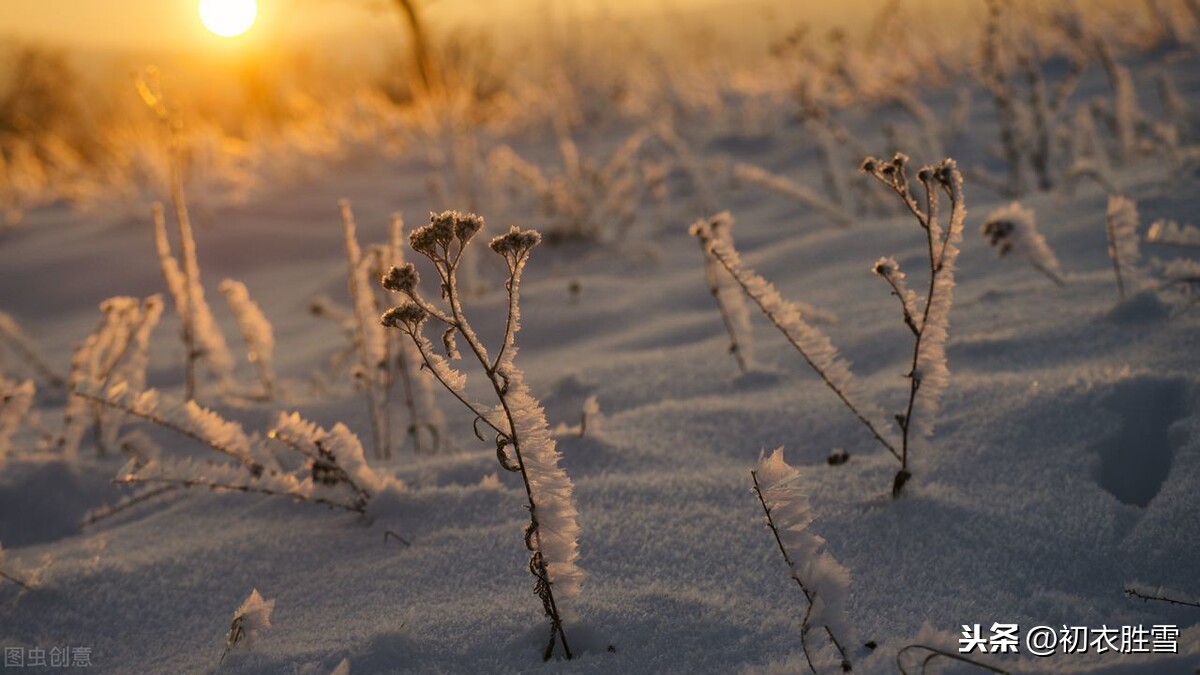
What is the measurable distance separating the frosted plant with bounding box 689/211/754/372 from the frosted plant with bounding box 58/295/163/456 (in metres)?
1.14

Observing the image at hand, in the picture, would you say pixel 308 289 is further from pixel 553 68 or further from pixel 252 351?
pixel 553 68

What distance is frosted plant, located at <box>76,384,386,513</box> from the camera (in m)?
1.40

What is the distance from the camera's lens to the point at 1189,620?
102cm

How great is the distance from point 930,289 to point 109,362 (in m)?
1.82

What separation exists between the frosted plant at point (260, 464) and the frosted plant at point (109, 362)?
432mm

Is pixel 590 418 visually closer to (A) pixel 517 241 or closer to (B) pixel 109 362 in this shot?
(A) pixel 517 241

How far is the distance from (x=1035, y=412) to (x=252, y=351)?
1691mm

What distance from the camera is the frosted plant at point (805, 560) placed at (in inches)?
36.1

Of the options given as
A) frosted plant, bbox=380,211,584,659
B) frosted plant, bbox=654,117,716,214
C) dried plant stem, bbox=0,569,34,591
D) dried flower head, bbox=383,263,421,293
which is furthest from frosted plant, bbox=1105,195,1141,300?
frosted plant, bbox=654,117,716,214

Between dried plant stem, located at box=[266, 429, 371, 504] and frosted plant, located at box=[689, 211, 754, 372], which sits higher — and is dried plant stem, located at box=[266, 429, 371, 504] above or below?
below

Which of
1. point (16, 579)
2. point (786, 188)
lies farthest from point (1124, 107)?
point (16, 579)

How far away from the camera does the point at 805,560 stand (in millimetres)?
942

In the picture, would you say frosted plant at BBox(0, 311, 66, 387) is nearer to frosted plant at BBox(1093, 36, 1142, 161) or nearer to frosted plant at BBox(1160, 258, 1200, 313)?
frosted plant at BBox(1160, 258, 1200, 313)

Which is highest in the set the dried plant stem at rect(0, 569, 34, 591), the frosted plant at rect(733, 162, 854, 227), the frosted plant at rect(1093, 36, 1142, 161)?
the frosted plant at rect(1093, 36, 1142, 161)
